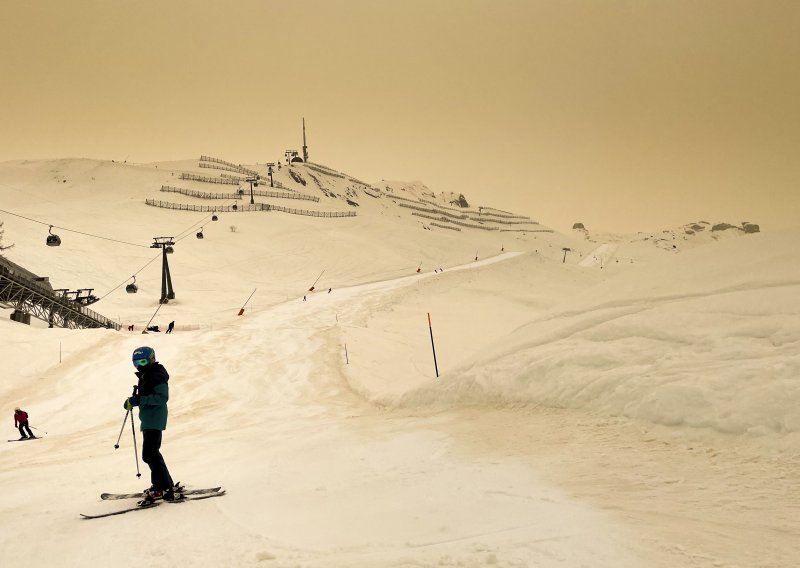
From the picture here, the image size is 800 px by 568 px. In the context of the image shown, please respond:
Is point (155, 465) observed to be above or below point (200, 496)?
above

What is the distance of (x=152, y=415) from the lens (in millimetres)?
6844

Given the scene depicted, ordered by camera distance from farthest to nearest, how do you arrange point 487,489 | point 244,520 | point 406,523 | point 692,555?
point 487,489 → point 244,520 → point 406,523 → point 692,555

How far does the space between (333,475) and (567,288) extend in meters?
51.8

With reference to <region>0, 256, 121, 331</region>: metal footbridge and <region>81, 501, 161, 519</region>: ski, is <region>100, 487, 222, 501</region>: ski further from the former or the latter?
<region>0, 256, 121, 331</region>: metal footbridge

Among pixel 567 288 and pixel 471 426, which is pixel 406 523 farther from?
pixel 567 288

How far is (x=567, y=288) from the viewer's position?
55.4 metres

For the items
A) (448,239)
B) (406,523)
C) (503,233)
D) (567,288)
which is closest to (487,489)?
(406,523)

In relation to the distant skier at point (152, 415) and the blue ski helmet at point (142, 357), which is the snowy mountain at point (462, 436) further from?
the blue ski helmet at point (142, 357)

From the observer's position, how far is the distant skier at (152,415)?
21.7 ft

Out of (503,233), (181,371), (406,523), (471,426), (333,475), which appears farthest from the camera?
(503,233)

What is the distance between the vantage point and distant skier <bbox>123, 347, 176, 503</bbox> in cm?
661

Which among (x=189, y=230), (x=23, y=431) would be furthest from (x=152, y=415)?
(x=189, y=230)

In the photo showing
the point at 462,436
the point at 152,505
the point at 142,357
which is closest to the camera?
the point at 152,505

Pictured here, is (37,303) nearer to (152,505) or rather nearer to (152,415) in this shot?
(152,415)
